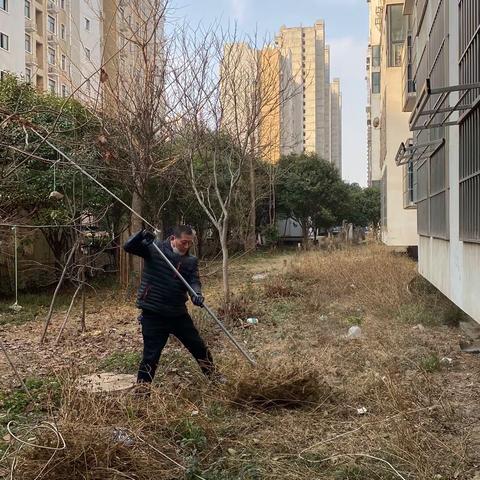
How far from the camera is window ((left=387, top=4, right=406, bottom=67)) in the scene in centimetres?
1650

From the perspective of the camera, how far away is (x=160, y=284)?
531 cm

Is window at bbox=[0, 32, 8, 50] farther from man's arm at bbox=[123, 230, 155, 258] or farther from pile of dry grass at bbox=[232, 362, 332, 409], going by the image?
pile of dry grass at bbox=[232, 362, 332, 409]

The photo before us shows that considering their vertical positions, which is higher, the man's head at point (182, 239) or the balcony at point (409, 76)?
the balcony at point (409, 76)

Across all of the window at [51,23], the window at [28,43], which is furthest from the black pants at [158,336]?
the window at [51,23]

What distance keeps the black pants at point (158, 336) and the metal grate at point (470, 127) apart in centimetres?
287

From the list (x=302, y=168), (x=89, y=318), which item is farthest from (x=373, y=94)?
(x=89, y=318)

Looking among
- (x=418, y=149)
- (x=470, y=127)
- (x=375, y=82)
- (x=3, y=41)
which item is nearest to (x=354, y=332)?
(x=418, y=149)

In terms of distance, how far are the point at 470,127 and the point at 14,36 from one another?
3820 cm

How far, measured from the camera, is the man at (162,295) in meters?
5.24

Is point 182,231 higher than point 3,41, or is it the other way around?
point 3,41

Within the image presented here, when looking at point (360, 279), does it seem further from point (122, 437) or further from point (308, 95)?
point (308, 95)

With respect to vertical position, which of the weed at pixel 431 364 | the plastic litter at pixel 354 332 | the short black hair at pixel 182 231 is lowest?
the weed at pixel 431 364

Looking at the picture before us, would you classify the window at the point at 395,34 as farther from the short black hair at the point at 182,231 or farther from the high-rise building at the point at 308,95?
the short black hair at the point at 182,231

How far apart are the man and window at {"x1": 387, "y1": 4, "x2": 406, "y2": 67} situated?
13.5m
